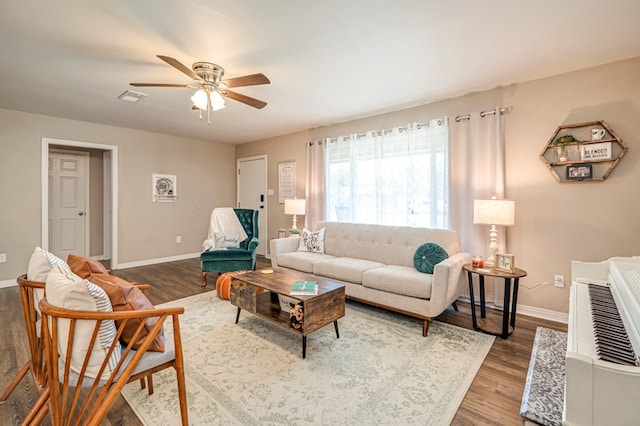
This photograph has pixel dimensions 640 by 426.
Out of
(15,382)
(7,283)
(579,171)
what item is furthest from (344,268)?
(7,283)

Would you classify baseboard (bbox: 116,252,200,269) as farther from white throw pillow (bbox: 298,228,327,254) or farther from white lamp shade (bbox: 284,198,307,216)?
white throw pillow (bbox: 298,228,327,254)

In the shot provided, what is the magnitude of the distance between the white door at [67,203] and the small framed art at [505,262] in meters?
6.44

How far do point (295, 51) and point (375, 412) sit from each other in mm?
2596

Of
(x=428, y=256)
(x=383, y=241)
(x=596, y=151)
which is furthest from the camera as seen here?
(x=383, y=241)

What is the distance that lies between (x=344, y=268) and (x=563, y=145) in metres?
2.41

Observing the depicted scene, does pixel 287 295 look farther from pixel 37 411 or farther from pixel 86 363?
pixel 37 411

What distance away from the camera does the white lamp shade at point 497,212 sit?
262cm

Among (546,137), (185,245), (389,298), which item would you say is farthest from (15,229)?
(546,137)

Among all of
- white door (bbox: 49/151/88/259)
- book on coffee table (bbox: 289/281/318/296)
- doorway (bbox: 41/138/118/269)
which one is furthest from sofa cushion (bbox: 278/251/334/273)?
white door (bbox: 49/151/88/259)

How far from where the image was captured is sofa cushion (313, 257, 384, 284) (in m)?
3.06

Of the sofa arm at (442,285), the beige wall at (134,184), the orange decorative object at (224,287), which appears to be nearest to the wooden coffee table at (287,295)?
the orange decorative object at (224,287)

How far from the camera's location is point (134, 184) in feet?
16.4

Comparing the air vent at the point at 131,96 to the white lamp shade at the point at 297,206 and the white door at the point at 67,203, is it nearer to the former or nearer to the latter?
the white lamp shade at the point at 297,206

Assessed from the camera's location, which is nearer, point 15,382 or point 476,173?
point 15,382
